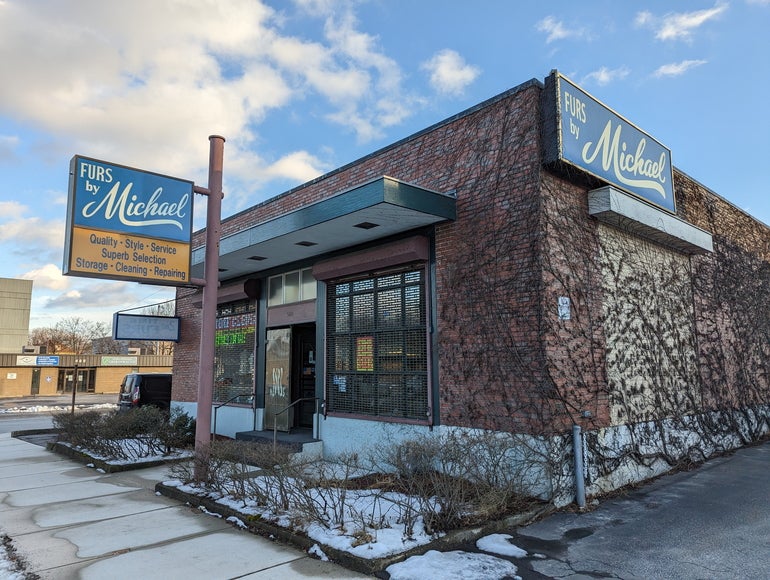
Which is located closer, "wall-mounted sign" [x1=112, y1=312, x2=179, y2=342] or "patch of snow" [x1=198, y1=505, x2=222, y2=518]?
"patch of snow" [x1=198, y1=505, x2=222, y2=518]

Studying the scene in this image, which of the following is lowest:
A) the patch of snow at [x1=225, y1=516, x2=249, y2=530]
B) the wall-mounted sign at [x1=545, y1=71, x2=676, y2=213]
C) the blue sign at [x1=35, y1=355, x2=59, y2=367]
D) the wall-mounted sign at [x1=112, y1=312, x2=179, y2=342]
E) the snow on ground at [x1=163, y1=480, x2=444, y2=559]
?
the patch of snow at [x1=225, y1=516, x2=249, y2=530]

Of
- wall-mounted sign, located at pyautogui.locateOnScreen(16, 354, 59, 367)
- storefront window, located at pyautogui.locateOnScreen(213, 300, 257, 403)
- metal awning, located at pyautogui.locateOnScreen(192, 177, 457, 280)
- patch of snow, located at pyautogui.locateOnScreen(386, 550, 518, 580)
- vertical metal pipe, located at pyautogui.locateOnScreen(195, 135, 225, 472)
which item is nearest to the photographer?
patch of snow, located at pyautogui.locateOnScreen(386, 550, 518, 580)

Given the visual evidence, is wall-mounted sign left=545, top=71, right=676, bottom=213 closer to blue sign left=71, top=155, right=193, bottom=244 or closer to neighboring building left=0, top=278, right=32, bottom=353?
blue sign left=71, top=155, right=193, bottom=244

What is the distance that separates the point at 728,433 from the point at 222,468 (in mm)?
9640

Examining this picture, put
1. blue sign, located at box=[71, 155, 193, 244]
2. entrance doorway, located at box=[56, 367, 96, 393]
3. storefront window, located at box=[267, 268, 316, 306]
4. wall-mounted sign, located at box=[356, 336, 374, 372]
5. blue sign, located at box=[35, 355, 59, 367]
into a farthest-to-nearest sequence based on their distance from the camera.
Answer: entrance doorway, located at box=[56, 367, 96, 393], blue sign, located at box=[35, 355, 59, 367], storefront window, located at box=[267, 268, 316, 306], wall-mounted sign, located at box=[356, 336, 374, 372], blue sign, located at box=[71, 155, 193, 244]

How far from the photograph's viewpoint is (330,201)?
792 centimetres

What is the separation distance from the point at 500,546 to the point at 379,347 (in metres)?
4.59

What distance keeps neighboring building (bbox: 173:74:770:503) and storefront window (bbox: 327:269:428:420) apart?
0.11ft

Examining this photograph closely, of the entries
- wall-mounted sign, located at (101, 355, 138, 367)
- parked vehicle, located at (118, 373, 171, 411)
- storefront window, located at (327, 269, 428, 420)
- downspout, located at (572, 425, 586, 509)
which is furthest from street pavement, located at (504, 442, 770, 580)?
wall-mounted sign, located at (101, 355, 138, 367)

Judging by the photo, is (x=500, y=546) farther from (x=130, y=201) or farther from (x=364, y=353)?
(x=130, y=201)

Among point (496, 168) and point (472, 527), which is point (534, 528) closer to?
point (472, 527)

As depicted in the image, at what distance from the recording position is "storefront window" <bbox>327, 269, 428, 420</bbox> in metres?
8.62

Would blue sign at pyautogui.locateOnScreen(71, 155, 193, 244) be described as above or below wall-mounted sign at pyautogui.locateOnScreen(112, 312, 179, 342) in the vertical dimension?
above

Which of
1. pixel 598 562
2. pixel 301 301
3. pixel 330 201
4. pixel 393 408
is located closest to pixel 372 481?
pixel 393 408
